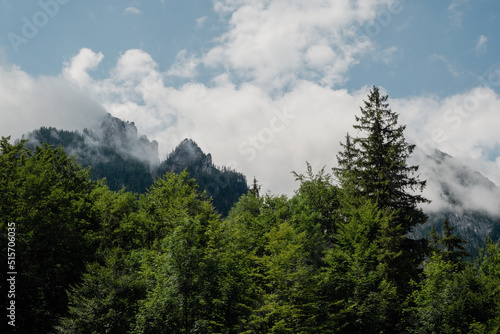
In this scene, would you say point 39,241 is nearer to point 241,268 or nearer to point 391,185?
point 241,268

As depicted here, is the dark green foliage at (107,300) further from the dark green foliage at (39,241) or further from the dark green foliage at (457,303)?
the dark green foliage at (457,303)

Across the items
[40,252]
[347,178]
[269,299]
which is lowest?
[269,299]

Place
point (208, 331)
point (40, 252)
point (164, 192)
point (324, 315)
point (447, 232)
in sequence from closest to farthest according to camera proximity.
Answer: point (208, 331)
point (324, 315)
point (40, 252)
point (164, 192)
point (447, 232)

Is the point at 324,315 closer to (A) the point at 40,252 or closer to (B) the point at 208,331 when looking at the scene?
(B) the point at 208,331

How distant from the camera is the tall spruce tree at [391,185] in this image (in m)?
25.9

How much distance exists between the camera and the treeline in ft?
63.0

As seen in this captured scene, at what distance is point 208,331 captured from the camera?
1817 cm

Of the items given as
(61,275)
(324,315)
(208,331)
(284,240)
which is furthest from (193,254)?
(61,275)

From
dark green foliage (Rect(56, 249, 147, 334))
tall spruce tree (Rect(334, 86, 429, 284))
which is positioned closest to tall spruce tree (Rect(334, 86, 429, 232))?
tall spruce tree (Rect(334, 86, 429, 284))

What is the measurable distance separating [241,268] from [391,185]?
1472cm

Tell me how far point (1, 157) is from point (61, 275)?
10119 mm

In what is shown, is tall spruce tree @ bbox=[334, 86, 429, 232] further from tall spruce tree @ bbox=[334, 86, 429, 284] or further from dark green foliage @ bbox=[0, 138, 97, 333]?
dark green foliage @ bbox=[0, 138, 97, 333]

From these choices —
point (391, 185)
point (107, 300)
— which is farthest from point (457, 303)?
point (107, 300)

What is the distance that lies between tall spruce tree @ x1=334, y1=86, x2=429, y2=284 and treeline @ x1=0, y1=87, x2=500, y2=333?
4.1 inches
